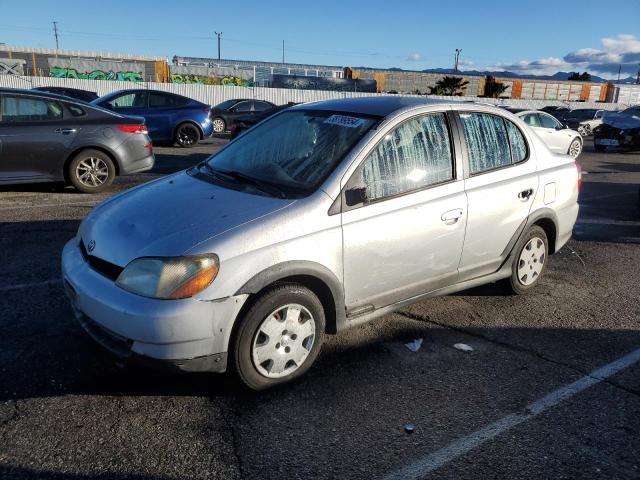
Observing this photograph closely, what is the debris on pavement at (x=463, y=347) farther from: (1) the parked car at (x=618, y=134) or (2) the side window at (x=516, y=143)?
(1) the parked car at (x=618, y=134)

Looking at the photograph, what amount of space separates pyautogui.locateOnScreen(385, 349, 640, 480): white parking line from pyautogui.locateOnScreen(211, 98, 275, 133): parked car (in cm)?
1869

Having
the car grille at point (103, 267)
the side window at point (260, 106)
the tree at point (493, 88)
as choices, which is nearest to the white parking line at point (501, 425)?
the car grille at point (103, 267)

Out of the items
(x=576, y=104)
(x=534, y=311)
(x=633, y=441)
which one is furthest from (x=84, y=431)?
(x=576, y=104)

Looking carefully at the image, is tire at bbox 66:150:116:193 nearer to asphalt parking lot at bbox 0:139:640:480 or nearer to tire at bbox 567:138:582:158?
asphalt parking lot at bbox 0:139:640:480

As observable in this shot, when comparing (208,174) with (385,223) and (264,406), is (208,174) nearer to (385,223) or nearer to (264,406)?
(385,223)

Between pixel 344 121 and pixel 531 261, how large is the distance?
7.23 ft

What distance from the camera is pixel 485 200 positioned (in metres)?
4.04

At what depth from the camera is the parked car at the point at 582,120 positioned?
1001 inches

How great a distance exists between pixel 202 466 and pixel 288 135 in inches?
A: 94.0

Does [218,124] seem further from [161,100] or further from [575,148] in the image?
[575,148]

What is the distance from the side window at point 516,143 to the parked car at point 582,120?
2333 centimetres

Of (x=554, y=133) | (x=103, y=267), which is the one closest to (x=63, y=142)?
(x=103, y=267)

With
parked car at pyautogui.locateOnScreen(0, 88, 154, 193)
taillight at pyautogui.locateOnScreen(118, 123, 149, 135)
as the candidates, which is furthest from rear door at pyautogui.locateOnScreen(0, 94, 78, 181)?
taillight at pyautogui.locateOnScreen(118, 123, 149, 135)

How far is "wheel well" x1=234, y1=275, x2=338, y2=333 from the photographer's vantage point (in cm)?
298
